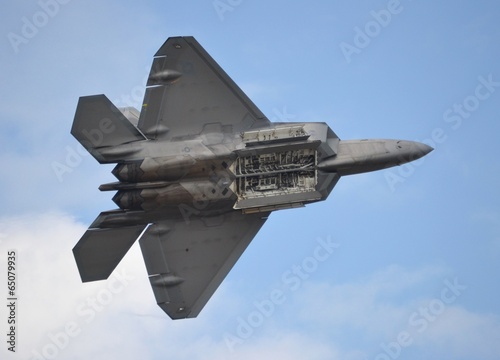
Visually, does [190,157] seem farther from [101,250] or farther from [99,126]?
[101,250]

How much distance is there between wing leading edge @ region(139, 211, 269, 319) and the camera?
109 ft

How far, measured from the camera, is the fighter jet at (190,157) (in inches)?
1249

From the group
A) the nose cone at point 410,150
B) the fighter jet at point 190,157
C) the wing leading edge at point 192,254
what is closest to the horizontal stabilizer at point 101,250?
the fighter jet at point 190,157

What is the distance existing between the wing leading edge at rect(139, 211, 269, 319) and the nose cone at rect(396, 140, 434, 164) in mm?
4573

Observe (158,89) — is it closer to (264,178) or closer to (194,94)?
(194,94)

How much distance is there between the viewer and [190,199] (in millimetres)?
32281

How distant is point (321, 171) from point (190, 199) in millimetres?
4008

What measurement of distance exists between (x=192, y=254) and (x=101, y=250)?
287 cm

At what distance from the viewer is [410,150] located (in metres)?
32.7

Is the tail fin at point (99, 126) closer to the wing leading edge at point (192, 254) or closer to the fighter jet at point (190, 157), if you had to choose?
the fighter jet at point (190, 157)

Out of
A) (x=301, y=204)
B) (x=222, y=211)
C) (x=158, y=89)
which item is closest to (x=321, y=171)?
(x=301, y=204)

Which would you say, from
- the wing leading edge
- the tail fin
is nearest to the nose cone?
the wing leading edge

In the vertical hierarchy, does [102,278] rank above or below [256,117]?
below

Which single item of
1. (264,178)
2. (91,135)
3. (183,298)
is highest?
(91,135)
